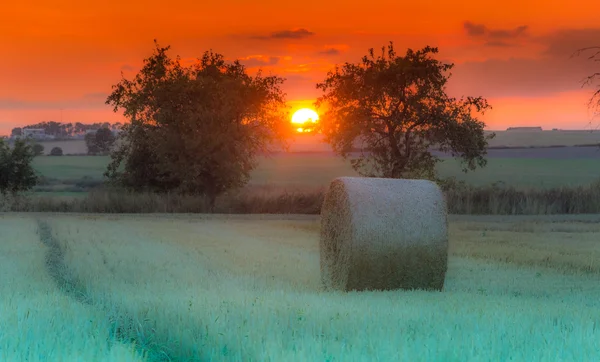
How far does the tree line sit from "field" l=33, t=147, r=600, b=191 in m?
14.1

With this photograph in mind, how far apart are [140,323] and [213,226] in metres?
20.9

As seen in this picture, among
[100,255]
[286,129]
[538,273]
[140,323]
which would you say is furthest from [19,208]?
[140,323]

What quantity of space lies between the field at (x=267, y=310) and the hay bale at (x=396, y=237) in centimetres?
71

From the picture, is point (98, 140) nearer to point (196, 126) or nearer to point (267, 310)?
point (196, 126)

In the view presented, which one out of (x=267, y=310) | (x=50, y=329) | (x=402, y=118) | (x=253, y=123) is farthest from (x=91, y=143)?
(x=50, y=329)

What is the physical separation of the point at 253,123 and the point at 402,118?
10606 mm

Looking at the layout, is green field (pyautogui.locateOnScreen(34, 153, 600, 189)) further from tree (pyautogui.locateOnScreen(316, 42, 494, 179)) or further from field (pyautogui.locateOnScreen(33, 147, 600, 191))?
tree (pyautogui.locateOnScreen(316, 42, 494, 179))

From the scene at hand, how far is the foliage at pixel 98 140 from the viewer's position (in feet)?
291

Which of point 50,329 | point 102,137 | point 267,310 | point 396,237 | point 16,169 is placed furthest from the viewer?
point 102,137

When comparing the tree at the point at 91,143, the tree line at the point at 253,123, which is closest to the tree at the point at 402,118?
the tree line at the point at 253,123

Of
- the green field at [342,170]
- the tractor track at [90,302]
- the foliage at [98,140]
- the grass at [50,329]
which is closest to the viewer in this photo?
the grass at [50,329]

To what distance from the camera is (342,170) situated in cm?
7431

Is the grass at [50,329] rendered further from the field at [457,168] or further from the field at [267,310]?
the field at [457,168]

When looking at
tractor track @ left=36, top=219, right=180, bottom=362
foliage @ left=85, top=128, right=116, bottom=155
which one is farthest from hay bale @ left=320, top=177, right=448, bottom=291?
foliage @ left=85, top=128, right=116, bottom=155
